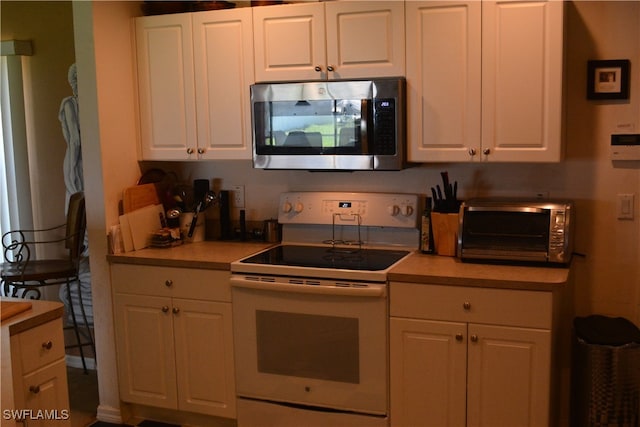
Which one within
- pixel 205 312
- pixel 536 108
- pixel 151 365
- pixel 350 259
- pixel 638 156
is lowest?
pixel 151 365

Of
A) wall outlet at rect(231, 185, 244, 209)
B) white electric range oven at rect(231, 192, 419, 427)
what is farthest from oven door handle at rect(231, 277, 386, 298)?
wall outlet at rect(231, 185, 244, 209)

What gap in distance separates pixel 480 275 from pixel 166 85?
185cm

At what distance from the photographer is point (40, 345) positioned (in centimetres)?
214

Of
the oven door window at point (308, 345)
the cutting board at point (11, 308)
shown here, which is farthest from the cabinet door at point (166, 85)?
Result: the cutting board at point (11, 308)

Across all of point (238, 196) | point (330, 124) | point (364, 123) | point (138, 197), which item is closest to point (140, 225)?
point (138, 197)

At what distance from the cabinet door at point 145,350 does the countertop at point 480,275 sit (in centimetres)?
120

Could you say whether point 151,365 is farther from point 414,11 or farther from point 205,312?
point 414,11

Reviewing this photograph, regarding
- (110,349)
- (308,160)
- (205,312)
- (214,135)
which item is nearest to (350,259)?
(308,160)

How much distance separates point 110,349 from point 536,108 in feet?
7.77

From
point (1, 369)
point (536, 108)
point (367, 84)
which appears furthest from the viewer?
point (367, 84)

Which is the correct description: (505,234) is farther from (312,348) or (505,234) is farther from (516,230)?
(312,348)

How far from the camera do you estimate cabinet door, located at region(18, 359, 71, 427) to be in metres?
2.11

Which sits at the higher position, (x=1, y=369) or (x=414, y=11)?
(x=414, y=11)

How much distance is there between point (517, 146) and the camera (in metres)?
2.84
